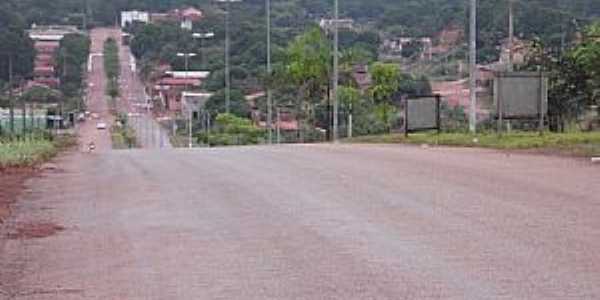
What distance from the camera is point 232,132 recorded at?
68812 mm

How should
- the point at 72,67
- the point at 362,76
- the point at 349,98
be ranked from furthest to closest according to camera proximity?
1. the point at 72,67
2. the point at 362,76
3. the point at 349,98

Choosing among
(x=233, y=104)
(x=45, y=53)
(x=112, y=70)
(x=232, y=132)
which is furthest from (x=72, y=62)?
(x=232, y=132)

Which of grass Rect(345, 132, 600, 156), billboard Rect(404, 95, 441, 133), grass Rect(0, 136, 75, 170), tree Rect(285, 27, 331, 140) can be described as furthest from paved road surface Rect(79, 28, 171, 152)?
grass Rect(345, 132, 600, 156)

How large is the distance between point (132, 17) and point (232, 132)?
1952 cm

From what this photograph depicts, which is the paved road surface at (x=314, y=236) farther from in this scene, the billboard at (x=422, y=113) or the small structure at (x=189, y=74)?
the small structure at (x=189, y=74)

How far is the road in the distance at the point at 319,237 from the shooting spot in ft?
33.6

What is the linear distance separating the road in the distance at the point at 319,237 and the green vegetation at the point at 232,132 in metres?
44.6

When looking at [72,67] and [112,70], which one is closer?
[72,67]

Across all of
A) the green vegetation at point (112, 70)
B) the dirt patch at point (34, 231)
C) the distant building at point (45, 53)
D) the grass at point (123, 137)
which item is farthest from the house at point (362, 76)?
the dirt patch at point (34, 231)

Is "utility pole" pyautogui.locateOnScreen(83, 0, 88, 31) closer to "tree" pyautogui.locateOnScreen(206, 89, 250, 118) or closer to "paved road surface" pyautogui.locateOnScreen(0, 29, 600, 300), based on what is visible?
"tree" pyautogui.locateOnScreen(206, 89, 250, 118)

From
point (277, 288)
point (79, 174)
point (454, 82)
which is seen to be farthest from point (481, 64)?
point (277, 288)

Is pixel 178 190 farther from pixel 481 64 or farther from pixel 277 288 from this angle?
pixel 481 64

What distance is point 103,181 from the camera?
22.4 metres

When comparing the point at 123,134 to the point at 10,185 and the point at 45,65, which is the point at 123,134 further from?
the point at 10,185
